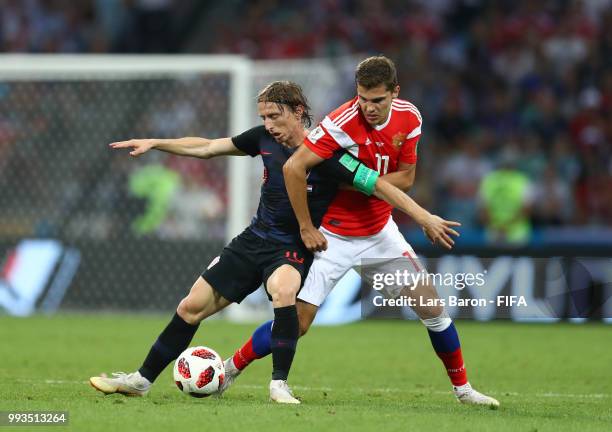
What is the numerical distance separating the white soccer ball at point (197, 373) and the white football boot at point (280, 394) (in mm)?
392

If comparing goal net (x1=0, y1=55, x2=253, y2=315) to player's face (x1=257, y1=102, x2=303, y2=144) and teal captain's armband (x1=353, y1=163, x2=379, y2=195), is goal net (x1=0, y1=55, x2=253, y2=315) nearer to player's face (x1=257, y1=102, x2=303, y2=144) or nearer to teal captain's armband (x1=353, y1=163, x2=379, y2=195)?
player's face (x1=257, y1=102, x2=303, y2=144)

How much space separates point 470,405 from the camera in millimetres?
6699

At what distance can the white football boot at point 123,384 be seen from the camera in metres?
6.62

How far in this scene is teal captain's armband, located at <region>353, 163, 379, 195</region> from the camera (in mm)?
6426

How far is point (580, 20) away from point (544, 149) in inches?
92.8

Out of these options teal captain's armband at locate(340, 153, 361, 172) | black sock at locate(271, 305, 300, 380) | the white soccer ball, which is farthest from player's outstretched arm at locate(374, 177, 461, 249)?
the white soccer ball

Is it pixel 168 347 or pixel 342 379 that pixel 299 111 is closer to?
pixel 168 347

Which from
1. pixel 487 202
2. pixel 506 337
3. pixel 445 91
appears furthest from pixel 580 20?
pixel 506 337

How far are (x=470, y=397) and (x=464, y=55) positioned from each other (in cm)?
1172

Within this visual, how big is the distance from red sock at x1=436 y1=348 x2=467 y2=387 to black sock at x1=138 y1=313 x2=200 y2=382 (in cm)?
149

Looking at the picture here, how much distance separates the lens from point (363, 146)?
6570 mm

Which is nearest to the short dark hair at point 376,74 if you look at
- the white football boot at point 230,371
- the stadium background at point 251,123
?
the white football boot at point 230,371

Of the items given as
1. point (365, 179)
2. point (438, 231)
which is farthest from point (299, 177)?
point (438, 231)

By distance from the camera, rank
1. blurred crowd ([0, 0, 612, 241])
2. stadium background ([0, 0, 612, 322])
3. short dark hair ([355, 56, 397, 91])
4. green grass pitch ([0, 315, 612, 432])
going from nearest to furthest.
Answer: green grass pitch ([0, 315, 612, 432]) → short dark hair ([355, 56, 397, 91]) → stadium background ([0, 0, 612, 322]) → blurred crowd ([0, 0, 612, 241])
